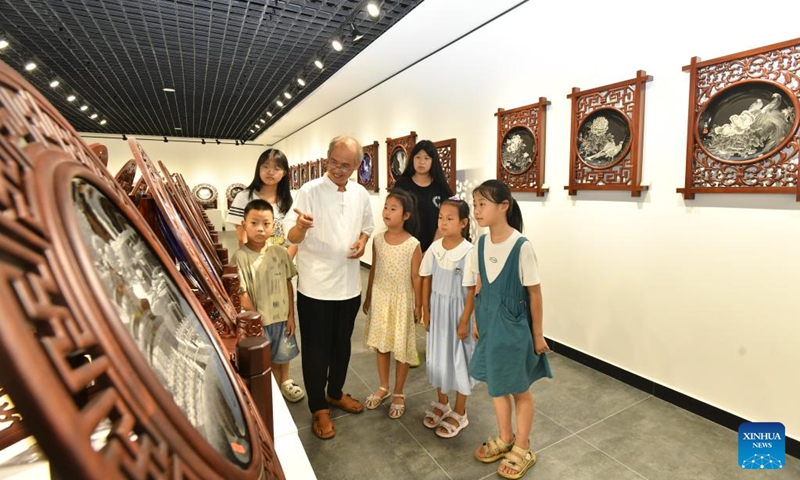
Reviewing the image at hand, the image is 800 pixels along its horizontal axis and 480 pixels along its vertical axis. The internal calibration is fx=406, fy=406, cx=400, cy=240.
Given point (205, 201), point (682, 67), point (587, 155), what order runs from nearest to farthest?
point (682, 67) < point (587, 155) < point (205, 201)

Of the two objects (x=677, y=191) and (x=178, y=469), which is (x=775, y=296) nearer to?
(x=677, y=191)

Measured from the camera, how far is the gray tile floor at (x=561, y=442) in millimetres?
1881

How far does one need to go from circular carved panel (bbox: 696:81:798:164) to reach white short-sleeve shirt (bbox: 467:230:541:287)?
1349 mm

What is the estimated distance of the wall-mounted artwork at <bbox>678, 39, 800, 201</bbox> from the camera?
1.97 m

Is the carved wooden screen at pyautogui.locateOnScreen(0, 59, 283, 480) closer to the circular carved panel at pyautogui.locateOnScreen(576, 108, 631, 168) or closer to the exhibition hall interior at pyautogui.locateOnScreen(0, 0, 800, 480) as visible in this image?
the exhibition hall interior at pyautogui.locateOnScreen(0, 0, 800, 480)

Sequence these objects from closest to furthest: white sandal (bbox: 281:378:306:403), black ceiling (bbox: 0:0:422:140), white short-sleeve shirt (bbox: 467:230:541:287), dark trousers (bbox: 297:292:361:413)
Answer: white short-sleeve shirt (bbox: 467:230:541:287) < dark trousers (bbox: 297:292:361:413) < white sandal (bbox: 281:378:306:403) < black ceiling (bbox: 0:0:422:140)

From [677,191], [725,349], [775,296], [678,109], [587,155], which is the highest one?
[678,109]

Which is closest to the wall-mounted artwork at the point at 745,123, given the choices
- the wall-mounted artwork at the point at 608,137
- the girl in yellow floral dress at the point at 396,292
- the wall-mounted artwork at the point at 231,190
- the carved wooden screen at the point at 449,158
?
the wall-mounted artwork at the point at 608,137

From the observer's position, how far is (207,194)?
43.6 feet

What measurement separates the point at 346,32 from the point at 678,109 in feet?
11.5

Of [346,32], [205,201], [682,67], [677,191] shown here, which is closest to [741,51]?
[682,67]

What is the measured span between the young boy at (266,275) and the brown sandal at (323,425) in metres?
0.35

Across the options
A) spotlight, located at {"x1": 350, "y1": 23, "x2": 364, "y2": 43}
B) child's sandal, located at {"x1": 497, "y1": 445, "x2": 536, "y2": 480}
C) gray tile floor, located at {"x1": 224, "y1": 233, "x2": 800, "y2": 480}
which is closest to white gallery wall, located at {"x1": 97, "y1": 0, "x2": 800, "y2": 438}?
gray tile floor, located at {"x1": 224, "y1": 233, "x2": 800, "y2": 480}

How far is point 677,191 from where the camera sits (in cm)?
240
